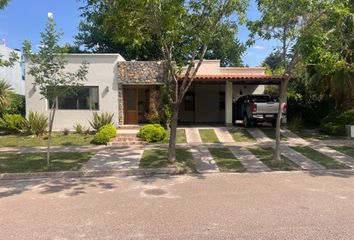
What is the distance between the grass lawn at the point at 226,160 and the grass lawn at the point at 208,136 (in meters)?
2.26

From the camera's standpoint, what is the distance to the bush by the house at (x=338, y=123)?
17000mm

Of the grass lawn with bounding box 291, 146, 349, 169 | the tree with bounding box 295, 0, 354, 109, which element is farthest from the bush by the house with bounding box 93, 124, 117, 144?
the tree with bounding box 295, 0, 354, 109

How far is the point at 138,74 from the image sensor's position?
64.6 ft

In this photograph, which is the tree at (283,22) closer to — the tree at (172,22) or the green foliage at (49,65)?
the tree at (172,22)

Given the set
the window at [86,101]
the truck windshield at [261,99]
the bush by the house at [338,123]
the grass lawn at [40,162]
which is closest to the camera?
the grass lawn at [40,162]

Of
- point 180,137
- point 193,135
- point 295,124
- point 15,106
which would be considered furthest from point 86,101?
point 295,124

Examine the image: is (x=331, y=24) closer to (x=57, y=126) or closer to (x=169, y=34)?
(x=169, y=34)

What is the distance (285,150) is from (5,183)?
9.56m

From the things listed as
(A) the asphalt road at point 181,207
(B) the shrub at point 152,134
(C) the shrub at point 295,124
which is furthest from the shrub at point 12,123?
(C) the shrub at point 295,124

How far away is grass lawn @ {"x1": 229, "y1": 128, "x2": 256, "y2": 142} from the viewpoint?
16.4 metres

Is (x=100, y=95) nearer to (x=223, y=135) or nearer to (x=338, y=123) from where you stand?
(x=223, y=135)

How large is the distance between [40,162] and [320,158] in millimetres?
9129

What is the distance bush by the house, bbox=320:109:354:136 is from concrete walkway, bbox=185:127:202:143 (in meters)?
6.28

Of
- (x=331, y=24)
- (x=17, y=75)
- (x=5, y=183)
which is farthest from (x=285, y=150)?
(x=17, y=75)
